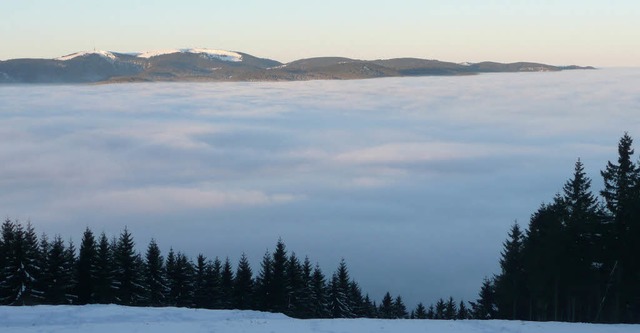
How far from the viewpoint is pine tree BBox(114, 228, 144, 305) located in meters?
30.3

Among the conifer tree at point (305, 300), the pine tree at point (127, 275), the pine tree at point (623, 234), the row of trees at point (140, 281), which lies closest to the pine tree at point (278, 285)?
the row of trees at point (140, 281)

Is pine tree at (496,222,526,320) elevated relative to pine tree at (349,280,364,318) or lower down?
elevated

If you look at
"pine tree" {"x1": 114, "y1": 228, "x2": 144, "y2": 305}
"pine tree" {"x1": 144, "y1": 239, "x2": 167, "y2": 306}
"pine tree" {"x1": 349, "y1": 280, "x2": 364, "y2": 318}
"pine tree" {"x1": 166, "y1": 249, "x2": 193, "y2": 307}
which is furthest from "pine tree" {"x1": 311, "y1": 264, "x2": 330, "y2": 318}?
"pine tree" {"x1": 114, "y1": 228, "x2": 144, "y2": 305}

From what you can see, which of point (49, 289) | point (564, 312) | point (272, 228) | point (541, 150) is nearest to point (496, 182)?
point (541, 150)

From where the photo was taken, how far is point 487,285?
1487 inches

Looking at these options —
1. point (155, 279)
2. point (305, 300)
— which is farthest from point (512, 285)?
point (155, 279)

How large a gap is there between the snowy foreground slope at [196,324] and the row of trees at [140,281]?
8.78 metres

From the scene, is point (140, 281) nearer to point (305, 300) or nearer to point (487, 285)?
point (305, 300)

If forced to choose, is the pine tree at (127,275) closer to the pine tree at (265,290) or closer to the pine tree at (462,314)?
the pine tree at (265,290)

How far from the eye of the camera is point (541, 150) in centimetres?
13950

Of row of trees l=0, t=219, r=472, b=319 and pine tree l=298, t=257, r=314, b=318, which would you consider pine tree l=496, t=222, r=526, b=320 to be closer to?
row of trees l=0, t=219, r=472, b=319

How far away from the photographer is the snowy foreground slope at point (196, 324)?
59.8ft

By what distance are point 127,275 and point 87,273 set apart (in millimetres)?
1719

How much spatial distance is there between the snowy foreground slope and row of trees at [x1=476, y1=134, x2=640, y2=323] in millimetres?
4590
